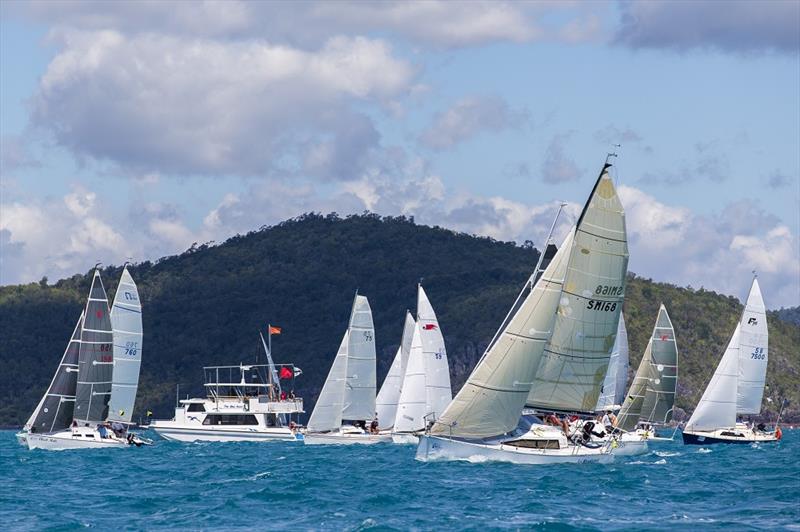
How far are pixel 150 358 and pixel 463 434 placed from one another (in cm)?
13246

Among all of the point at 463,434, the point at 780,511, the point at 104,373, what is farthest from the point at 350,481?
the point at 104,373

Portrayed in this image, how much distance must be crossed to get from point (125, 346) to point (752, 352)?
3391 cm

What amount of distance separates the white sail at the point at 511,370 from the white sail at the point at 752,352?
34.1m

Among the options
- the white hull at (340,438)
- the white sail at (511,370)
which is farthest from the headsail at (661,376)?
the white sail at (511,370)

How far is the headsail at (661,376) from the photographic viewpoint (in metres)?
87.3

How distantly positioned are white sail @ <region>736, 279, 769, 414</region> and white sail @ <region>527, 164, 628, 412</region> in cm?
3194

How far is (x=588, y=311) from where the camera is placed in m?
52.4

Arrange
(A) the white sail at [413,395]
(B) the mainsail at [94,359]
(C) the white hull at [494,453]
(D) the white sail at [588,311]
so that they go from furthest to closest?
(A) the white sail at [413,395]
(B) the mainsail at [94,359]
(C) the white hull at [494,453]
(D) the white sail at [588,311]

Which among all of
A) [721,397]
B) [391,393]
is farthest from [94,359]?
[721,397]

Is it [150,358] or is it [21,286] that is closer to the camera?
[150,358]

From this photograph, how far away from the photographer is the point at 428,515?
38.7 meters

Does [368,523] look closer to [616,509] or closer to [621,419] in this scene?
[616,509]

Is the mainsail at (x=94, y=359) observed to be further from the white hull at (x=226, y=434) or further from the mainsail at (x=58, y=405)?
the white hull at (x=226, y=434)

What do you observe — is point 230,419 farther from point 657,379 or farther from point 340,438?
point 657,379
